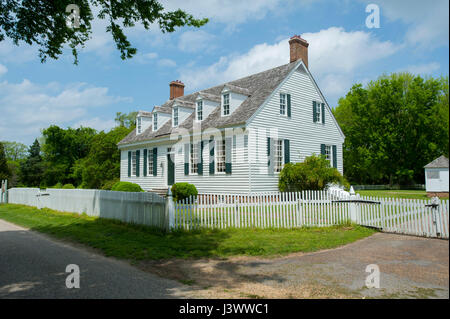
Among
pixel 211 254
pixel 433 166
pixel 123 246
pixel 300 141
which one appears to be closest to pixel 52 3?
pixel 123 246

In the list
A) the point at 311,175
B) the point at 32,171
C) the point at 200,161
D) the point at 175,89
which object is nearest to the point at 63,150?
the point at 32,171

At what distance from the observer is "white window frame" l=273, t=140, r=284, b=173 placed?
1850cm

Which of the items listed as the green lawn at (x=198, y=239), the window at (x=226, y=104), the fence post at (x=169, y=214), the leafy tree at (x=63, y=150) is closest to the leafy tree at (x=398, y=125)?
the window at (x=226, y=104)

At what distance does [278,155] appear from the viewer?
18.7 m

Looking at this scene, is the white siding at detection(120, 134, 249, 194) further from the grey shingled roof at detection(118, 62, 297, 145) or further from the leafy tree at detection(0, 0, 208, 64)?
the leafy tree at detection(0, 0, 208, 64)

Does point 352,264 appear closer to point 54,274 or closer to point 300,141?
point 54,274

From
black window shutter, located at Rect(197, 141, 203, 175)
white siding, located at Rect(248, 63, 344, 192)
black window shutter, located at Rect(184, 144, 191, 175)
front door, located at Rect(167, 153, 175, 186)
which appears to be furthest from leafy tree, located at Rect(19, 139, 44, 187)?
white siding, located at Rect(248, 63, 344, 192)

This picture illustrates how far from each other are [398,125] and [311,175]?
31.3m

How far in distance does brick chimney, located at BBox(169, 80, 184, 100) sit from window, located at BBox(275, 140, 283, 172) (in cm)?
1400

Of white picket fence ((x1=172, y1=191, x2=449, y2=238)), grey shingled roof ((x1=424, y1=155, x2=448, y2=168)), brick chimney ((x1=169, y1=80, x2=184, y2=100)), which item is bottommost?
white picket fence ((x1=172, y1=191, x2=449, y2=238))

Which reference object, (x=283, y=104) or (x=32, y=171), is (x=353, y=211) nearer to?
(x=283, y=104)

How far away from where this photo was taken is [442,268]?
5.74 meters

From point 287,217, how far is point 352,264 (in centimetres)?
420

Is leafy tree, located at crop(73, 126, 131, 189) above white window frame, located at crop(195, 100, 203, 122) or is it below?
below
